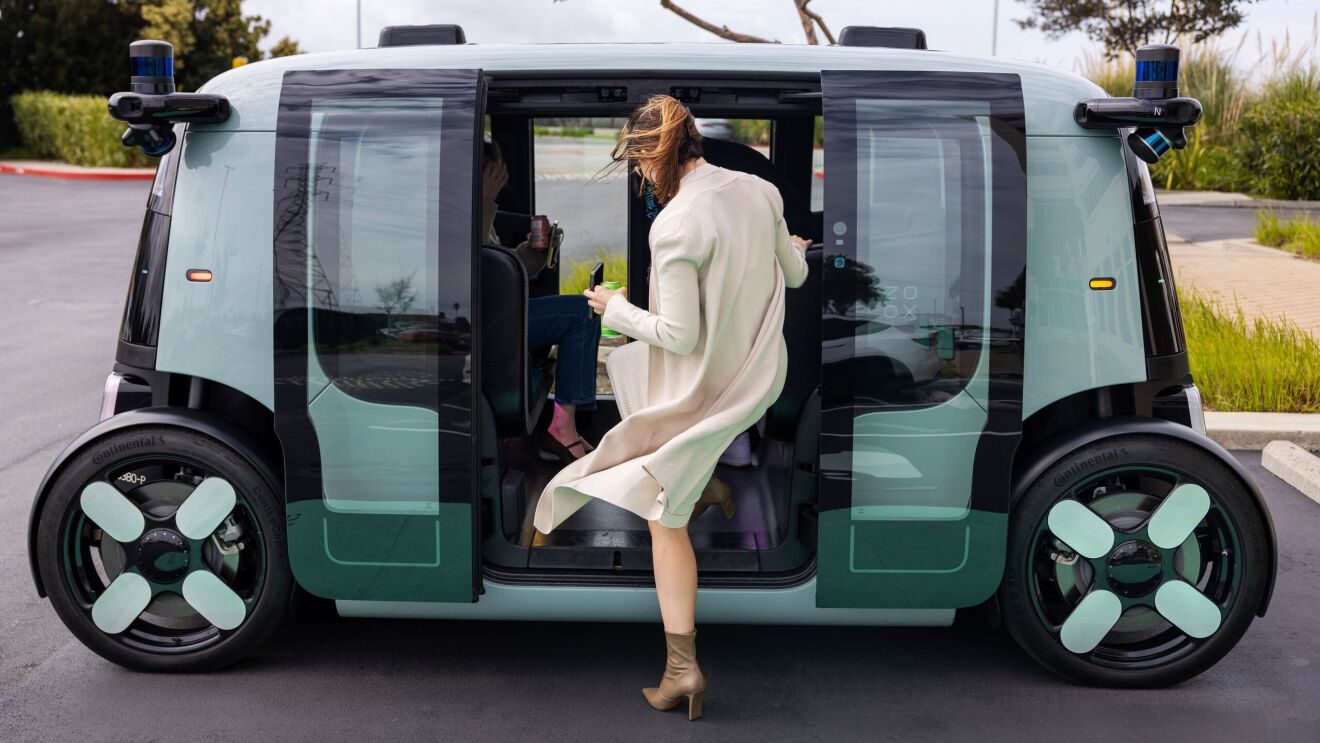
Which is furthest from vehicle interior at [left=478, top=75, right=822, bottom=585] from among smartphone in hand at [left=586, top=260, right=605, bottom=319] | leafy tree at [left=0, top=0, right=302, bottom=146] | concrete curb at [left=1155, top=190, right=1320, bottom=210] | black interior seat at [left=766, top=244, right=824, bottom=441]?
leafy tree at [left=0, top=0, right=302, bottom=146]

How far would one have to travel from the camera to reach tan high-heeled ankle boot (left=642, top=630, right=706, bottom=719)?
3500 mm

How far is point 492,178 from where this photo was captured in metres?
4.76

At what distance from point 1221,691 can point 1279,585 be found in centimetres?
113

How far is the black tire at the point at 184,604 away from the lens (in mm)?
3684

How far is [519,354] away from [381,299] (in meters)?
0.51

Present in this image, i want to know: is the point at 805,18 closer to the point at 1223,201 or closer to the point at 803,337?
the point at 803,337

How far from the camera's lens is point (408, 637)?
13.7 ft

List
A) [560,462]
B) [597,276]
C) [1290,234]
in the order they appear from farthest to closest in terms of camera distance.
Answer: [1290,234] → [597,276] → [560,462]

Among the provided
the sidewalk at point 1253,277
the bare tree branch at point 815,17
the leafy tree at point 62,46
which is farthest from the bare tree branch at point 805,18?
the leafy tree at point 62,46

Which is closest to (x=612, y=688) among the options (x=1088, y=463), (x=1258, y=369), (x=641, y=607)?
(x=641, y=607)

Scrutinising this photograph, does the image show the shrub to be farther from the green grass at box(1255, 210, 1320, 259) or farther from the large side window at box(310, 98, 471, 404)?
the large side window at box(310, 98, 471, 404)

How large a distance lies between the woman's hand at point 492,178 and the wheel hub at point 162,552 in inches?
65.5

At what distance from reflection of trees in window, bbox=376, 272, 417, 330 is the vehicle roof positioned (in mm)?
560

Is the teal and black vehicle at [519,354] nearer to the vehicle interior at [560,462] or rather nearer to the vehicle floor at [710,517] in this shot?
the vehicle interior at [560,462]
